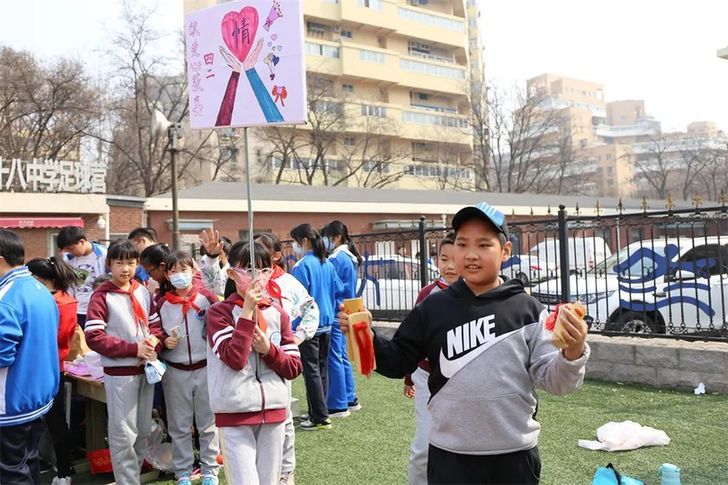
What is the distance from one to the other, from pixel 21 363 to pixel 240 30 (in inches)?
90.7

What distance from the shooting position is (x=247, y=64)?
12.2ft

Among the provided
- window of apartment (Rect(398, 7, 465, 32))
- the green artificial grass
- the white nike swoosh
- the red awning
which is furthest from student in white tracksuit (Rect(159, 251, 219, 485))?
window of apartment (Rect(398, 7, 465, 32))

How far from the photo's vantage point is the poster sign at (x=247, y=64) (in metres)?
3.63

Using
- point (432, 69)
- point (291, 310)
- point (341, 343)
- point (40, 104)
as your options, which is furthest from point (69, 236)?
point (432, 69)

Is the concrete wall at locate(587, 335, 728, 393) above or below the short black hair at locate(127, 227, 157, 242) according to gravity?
below

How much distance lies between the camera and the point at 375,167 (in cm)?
4650

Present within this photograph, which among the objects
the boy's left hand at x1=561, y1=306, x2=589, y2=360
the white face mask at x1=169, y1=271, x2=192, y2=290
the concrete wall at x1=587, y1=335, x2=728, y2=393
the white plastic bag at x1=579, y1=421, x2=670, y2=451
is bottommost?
the white plastic bag at x1=579, y1=421, x2=670, y2=451

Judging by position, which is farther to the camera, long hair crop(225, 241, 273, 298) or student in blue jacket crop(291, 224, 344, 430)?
student in blue jacket crop(291, 224, 344, 430)

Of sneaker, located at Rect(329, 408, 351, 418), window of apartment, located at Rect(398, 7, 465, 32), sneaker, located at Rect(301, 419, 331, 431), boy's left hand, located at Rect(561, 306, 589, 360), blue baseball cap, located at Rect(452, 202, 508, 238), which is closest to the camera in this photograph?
boy's left hand, located at Rect(561, 306, 589, 360)

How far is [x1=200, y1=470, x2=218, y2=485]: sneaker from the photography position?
424cm

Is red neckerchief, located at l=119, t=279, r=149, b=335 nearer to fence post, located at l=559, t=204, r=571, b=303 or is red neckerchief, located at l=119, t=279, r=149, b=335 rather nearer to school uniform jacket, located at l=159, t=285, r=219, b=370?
school uniform jacket, located at l=159, t=285, r=219, b=370

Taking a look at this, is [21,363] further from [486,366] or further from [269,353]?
[486,366]

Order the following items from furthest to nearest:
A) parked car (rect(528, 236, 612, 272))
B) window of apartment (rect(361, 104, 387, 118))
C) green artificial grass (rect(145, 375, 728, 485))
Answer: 1. window of apartment (rect(361, 104, 387, 118))
2. parked car (rect(528, 236, 612, 272))
3. green artificial grass (rect(145, 375, 728, 485))

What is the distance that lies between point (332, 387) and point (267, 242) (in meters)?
2.42
